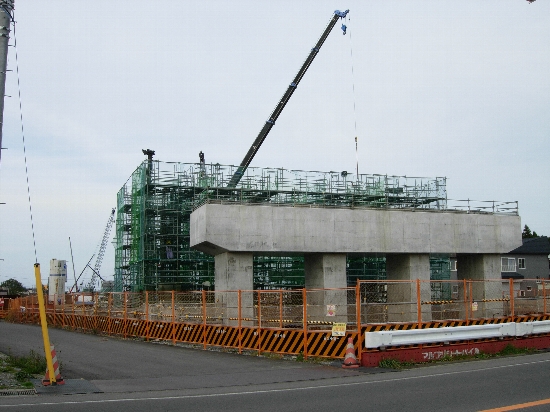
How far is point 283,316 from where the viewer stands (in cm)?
2097

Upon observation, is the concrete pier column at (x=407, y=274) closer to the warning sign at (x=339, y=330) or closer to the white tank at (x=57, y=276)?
the warning sign at (x=339, y=330)

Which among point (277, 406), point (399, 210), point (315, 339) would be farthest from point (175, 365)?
point (399, 210)

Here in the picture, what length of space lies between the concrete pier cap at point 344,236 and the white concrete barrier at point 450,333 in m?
16.8

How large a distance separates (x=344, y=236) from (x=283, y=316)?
1597 centimetres

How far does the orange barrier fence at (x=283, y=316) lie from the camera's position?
18594 millimetres

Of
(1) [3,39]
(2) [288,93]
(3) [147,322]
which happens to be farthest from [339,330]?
(2) [288,93]

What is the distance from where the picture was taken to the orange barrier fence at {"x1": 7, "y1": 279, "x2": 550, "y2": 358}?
1859cm

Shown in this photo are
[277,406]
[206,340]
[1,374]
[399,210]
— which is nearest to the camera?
[277,406]

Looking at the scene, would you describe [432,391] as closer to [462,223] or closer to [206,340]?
[206,340]

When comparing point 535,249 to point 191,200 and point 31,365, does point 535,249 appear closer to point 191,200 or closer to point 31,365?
point 191,200

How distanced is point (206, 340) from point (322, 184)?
79.6 feet

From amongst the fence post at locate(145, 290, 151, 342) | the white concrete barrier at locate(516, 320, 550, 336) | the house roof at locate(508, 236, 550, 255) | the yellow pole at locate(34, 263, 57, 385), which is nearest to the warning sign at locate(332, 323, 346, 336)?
the white concrete barrier at locate(516, 320, 550, 336)

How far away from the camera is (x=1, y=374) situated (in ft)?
49.3

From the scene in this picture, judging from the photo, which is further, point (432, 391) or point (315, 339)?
point (315, 339)
